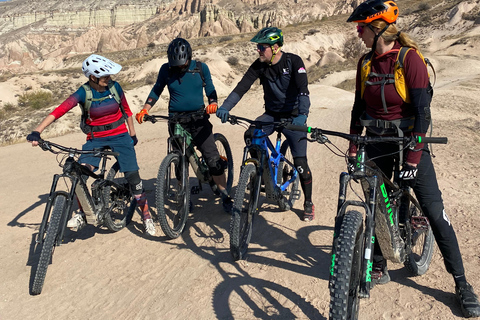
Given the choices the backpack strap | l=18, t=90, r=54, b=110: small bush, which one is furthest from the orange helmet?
l=18, t=90, r=54, b=110: small bush

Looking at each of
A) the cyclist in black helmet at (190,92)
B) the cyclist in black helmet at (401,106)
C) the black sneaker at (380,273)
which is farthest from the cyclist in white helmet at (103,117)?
the cyclist in black helmet at (401,106)

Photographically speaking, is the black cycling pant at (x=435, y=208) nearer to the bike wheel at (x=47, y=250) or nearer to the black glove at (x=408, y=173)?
the black glove at (x=408, y=173)

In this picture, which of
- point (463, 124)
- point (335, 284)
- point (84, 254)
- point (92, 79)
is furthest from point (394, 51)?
point (463, 124)

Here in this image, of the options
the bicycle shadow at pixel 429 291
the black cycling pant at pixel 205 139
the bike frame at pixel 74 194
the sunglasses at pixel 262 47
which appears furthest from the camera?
the black cycling pant at pixel 205 139

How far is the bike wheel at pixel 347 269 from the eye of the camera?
8.18ft

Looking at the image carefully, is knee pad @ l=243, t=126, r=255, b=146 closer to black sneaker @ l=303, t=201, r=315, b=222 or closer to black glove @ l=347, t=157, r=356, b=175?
black sneaker @ l=303, t=201, r=315, b=222

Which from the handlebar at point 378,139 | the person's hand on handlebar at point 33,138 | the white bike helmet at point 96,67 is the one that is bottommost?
the person's hand on handlebar at point 33,138

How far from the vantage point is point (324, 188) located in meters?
6.60

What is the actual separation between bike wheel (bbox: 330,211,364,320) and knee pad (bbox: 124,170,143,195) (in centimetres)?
334

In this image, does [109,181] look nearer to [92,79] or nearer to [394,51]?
[92,79]

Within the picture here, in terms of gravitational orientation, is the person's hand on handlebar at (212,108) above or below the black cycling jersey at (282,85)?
below

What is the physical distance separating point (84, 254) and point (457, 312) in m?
4.16

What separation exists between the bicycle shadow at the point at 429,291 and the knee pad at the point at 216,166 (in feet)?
8.96

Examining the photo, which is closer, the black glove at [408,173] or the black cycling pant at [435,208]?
the black glove at [408,173]
